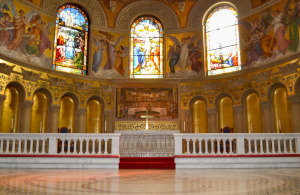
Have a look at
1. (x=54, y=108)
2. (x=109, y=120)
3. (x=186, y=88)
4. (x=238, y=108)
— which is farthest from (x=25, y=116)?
(x=238, y=108)

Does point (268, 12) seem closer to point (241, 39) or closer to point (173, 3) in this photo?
point (241, 39)

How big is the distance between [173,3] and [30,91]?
1057 centimetres

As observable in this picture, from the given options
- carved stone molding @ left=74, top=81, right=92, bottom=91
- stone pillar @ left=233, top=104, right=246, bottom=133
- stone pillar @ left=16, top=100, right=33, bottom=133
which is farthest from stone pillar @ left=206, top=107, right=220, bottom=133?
stone pillar @ left=16, top=100, right=33, bottom=133

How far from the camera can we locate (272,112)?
548 inches

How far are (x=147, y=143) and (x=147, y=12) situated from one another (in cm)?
1060

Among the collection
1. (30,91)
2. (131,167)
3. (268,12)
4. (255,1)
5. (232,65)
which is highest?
(255,1)

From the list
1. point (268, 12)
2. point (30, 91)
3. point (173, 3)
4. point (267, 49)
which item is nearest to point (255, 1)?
point (268, 12)

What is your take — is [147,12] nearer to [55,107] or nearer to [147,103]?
[147,103]

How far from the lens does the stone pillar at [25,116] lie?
13.7 meters

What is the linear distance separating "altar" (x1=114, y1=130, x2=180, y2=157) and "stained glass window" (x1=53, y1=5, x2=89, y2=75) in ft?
22.3

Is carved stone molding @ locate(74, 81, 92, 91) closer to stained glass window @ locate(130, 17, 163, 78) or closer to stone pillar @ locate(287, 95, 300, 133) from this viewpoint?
stained glass window @ locate(130, 17, 163, 78)

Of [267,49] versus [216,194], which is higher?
[267,49]

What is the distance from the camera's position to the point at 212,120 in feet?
52.9

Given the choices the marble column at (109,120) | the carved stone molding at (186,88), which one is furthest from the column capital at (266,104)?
the marble column at (109,120)
